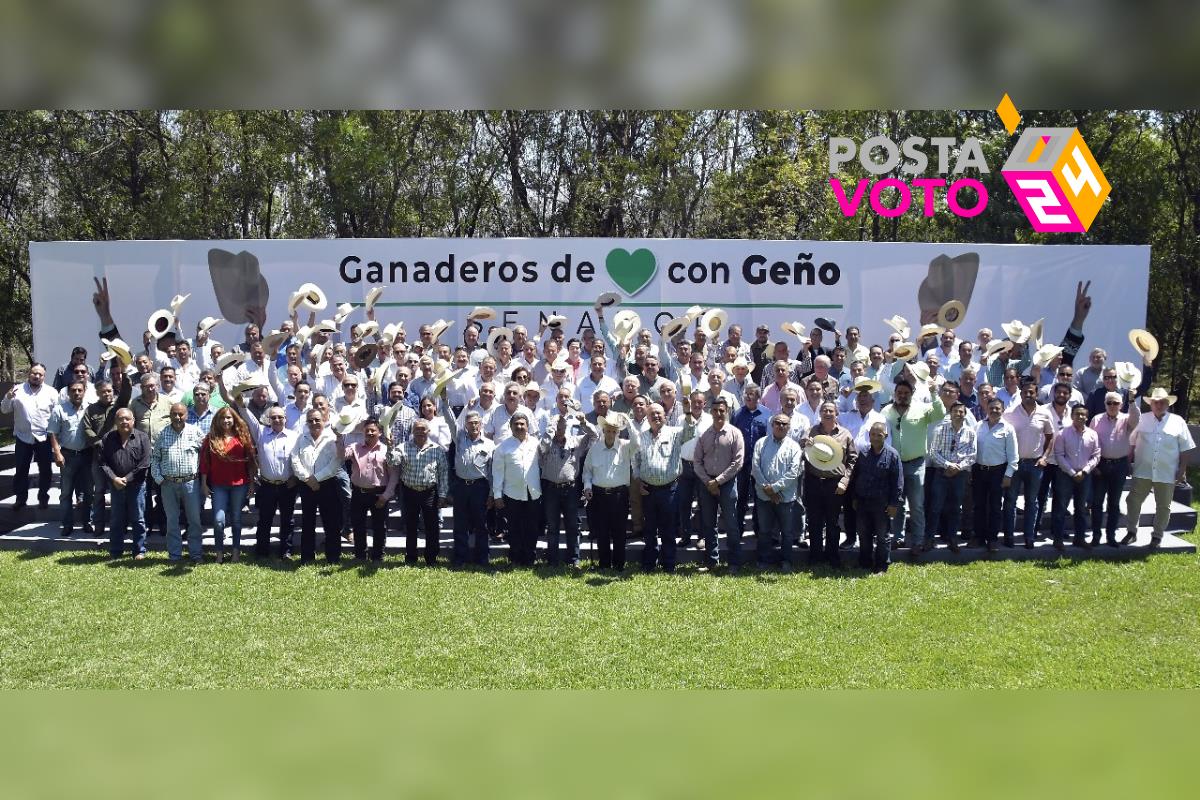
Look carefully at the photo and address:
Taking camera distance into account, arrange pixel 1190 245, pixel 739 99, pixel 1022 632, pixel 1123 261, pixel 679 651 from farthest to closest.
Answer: pixel 1190 245, pixel 1123 261, pixel 1022 632, pixel 679 651, pixel 739 99

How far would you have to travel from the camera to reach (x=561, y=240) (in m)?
15.0

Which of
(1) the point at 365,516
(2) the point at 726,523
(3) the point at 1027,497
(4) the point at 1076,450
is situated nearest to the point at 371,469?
(1) the point at 365,516

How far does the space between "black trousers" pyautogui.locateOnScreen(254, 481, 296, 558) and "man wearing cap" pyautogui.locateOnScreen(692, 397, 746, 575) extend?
4.20 meters

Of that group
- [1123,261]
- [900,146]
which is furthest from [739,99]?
[900,146]

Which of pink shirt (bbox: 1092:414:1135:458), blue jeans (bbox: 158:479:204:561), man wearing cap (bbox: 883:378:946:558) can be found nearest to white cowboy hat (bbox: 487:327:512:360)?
blue jeans (bbox: 158:479:204:561)

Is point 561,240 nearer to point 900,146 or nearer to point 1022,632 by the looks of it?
point 1022,632

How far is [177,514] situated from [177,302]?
4.94 metres

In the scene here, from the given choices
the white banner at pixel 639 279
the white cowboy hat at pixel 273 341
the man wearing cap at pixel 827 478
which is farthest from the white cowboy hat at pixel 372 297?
the man wearing cap at pixel 827 478

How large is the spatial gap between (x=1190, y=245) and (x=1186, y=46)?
78.4 ft

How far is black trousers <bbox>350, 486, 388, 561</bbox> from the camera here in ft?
33.1

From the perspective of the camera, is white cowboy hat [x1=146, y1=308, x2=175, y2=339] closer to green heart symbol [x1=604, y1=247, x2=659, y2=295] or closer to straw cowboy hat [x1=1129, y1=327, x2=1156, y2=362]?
green heart symbol [x1=604, y1=247, x2=659, y2=295]

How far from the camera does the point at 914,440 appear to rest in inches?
400

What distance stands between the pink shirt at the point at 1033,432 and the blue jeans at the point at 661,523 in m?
3.75

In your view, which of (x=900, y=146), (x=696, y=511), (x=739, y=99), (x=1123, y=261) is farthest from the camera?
(x=900, y=146)
